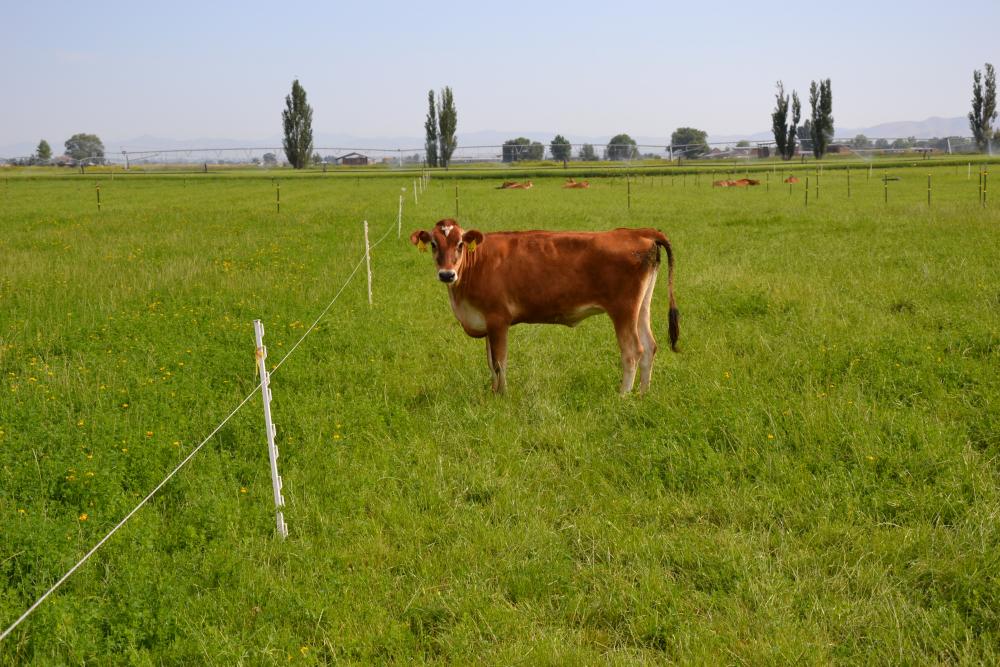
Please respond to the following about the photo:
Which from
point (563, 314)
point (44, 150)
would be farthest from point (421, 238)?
point (44, 150)

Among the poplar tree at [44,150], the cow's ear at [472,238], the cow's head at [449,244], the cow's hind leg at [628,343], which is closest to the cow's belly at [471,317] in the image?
the cow's head at [449,244]

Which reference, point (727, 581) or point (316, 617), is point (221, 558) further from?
point (727, 581)

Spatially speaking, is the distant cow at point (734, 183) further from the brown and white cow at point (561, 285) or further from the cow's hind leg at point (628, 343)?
the cow's hind leg at point (628, 343)

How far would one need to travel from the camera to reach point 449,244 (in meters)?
7.29

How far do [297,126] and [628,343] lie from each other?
310 ft

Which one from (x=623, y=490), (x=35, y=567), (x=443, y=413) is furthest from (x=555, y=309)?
(x=35, y=567)

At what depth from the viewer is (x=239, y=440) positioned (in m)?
6.31

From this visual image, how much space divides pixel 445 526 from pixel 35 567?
2333mm

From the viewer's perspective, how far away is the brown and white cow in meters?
7.63

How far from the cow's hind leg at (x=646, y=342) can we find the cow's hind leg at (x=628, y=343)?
0.12 m

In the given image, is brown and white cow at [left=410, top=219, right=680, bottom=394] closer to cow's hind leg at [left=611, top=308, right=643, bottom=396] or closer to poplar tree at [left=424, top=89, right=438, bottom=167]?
cow's hind leg at [left=611, top=308, right=643, bottom=396]

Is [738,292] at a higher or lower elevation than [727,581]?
higher

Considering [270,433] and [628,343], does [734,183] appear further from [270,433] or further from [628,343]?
[270,433]

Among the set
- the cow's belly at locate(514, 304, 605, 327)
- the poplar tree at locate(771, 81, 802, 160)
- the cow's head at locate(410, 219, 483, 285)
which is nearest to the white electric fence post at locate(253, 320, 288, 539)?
the cow's head at locate(410, 219, 483, 285)
